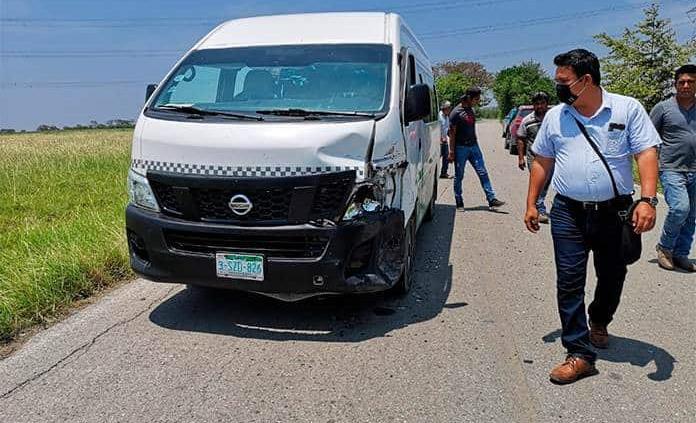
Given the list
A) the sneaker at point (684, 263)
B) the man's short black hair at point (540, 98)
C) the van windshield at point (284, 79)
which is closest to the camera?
the van windshield at point (284, 79)

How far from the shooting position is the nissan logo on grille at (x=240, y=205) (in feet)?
12.2

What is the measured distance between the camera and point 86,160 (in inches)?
651

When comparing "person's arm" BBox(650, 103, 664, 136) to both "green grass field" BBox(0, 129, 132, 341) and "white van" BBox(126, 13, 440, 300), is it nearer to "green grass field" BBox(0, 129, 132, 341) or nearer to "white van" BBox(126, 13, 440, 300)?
"white van" BBox(126, 13, 440, 300)

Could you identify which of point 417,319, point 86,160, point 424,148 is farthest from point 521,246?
point 86,160

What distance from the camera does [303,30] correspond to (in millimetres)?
4930

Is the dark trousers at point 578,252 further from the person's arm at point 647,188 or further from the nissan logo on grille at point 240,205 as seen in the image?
the nissan logo on grille at point 240,205

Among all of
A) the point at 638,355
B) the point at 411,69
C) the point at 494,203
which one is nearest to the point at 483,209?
the point at 494,203

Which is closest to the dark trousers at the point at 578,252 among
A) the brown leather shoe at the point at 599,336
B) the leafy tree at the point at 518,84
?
the brown leather shoe at the point at 599,336

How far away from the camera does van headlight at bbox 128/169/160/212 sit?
13.1 ft

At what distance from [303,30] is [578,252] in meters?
2.95

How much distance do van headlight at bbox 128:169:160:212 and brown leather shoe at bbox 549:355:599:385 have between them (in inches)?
109

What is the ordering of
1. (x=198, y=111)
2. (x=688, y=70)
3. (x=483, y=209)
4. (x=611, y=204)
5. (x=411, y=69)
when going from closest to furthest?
(x=611, y=204) → (x=198, y=111) → (x=688, y=70) → (x=411, y=69) → (x=483, y=209)

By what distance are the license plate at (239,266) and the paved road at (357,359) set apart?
1.51 ft

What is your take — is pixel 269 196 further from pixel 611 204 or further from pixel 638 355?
pixel 638 355
